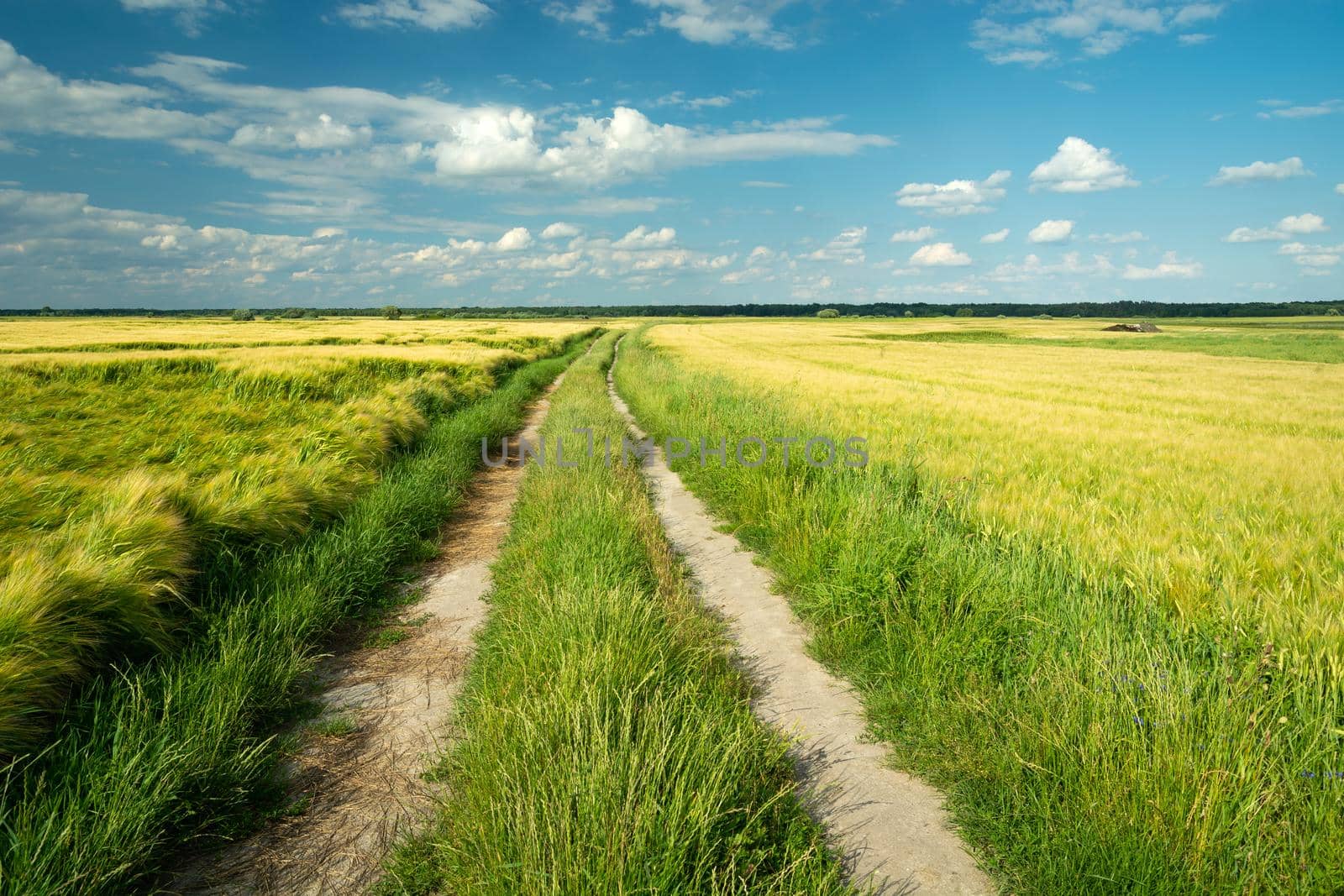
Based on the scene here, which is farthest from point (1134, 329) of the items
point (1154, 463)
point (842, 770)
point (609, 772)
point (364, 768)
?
point (364, 768)

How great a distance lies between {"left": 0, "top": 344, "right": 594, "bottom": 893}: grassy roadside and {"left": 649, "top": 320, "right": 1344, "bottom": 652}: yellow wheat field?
17.4ft

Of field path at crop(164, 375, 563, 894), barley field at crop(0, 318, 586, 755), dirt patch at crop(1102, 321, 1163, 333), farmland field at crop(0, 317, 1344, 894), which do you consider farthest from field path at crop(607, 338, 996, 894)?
dirt patch at crop(1102, 321, 1163, 333)

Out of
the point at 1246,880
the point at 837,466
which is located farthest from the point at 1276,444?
the point at 1246,880

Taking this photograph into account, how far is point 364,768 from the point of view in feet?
10.9

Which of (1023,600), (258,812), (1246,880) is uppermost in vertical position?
(1023,600)

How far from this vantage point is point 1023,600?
407 centimetres

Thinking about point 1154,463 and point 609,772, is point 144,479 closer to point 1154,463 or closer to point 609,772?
point 609,772

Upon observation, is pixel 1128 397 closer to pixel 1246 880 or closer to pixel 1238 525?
pixel 1238 525

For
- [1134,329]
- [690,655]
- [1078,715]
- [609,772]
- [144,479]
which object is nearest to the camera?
[609,772]

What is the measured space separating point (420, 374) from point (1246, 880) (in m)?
18.6

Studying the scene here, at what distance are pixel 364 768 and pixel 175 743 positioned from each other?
86cm

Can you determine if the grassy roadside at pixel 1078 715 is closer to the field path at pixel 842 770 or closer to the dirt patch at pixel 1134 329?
the field path at pixel 842 770

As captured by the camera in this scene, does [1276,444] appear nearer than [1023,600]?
No

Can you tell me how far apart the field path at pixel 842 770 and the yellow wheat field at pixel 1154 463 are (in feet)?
6.64
